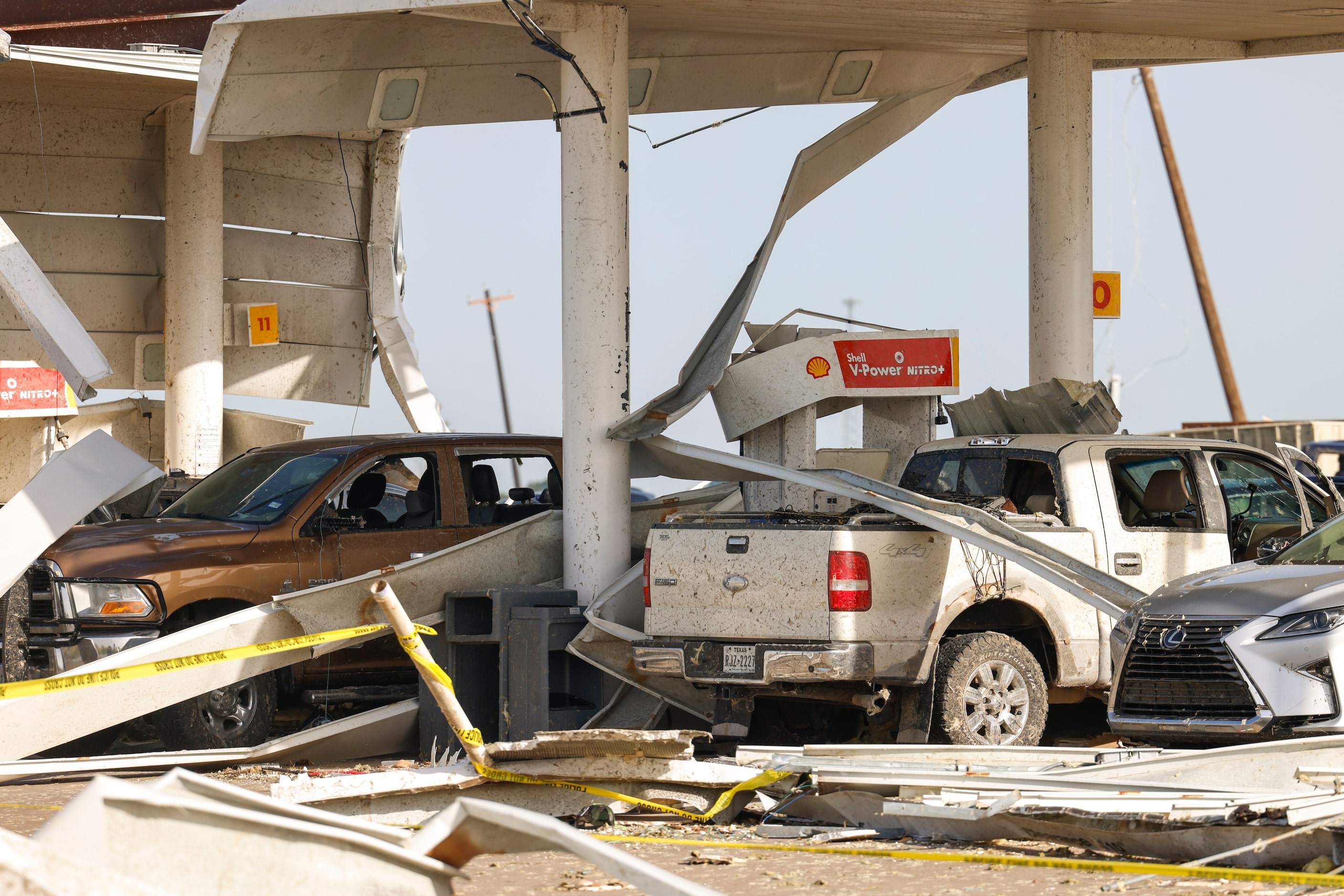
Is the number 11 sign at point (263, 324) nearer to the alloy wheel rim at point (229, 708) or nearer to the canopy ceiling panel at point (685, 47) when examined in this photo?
the canopy ceiling panel at point (685, 47)

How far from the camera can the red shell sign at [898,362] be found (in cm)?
1148

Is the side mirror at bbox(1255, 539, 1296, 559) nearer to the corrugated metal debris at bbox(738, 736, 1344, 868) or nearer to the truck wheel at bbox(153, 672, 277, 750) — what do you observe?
the corrugated metal debris at bbox(738, 736, 1344, 868)

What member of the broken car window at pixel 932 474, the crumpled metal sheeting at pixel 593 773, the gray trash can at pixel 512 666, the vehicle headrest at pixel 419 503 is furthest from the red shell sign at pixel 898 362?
the crumpled metal sheeting at pixel 593 773

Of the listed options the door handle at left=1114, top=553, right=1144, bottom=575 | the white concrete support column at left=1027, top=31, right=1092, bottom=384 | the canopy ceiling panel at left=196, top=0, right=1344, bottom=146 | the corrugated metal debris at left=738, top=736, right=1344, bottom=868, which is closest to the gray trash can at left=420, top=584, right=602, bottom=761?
the corrugated metal debris at left=738, top=736, right=1344, bottom=868

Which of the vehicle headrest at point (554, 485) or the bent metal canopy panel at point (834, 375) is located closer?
the bent metal canopy panel at point (834, 375)

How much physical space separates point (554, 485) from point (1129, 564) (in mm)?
4776

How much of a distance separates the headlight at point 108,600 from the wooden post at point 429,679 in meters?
3.14

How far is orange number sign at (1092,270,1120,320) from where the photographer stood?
49.9 feet

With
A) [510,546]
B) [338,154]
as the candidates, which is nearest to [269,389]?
[338,154]

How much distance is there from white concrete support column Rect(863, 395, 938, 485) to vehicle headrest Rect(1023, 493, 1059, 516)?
81.7 inches

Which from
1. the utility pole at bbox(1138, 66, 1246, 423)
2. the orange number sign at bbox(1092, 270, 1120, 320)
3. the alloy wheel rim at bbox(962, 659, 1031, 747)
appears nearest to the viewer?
the alloy wheel rim at bbox(962, 659, 1031, 747)

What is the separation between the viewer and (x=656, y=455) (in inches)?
450

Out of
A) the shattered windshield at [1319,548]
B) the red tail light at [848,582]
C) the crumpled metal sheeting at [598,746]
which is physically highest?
the shattered windshield at [1319,548]

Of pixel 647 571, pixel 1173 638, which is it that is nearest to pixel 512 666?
pixel 647 571
